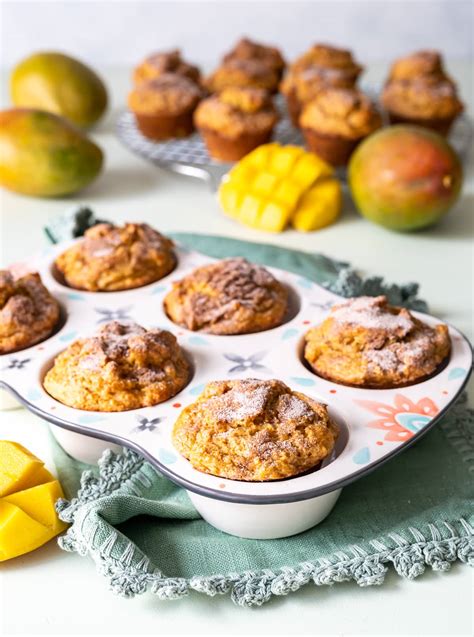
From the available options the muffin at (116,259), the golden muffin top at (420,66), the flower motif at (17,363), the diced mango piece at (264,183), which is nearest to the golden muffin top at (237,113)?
the diced mango piece at (264,183)

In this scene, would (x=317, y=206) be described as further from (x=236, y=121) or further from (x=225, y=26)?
(x=225, y=26)

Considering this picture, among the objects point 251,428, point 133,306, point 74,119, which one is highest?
point 251,428

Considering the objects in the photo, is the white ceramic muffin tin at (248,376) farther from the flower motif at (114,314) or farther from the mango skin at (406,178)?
the mango skin at (406,178)

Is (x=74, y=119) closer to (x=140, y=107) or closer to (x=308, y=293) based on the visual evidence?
(x=140, y=107)

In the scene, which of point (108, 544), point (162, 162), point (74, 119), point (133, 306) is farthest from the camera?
point (74, 119)

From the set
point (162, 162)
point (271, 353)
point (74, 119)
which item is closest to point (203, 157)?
point (162, 162)

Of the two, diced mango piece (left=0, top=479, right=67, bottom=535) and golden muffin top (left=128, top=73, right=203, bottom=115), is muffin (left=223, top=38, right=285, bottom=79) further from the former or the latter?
diced mango piece (left=0, top=479, right=67, bottom=535)
